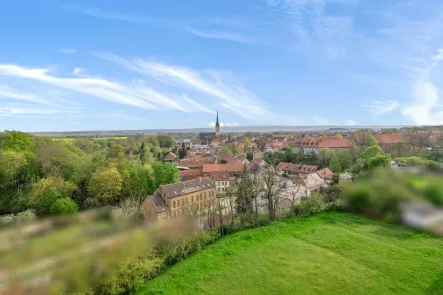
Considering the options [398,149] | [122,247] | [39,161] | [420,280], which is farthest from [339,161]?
[39,161]

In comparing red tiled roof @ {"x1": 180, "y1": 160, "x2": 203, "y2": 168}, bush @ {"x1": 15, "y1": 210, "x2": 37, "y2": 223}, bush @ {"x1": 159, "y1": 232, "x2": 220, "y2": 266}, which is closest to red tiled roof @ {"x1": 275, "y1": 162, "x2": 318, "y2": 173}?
red tiled roof @ {"x1": 180, "y1": 160, "x2": 203, "y2": 168}

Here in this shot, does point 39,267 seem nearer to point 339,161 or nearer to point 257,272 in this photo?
point 257,272

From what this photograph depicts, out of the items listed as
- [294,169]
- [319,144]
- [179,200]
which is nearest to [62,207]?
[179,200]

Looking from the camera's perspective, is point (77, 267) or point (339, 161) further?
point (339, 161)

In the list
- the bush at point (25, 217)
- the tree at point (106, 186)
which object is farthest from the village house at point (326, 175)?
the bush at point (25, 217)

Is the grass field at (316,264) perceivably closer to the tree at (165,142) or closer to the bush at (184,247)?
the bush at (184,247)

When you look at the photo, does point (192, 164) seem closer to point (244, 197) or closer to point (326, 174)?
point (326, 174)

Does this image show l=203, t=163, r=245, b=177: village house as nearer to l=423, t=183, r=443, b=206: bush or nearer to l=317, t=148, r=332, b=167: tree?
l=317, t=148, r=332, b=167: tree

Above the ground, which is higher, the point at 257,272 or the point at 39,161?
the point at 39,161

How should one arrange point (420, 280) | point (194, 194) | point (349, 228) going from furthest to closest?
1. point (194, 194)
2. point (349, 228)
3. point (420, 280)
